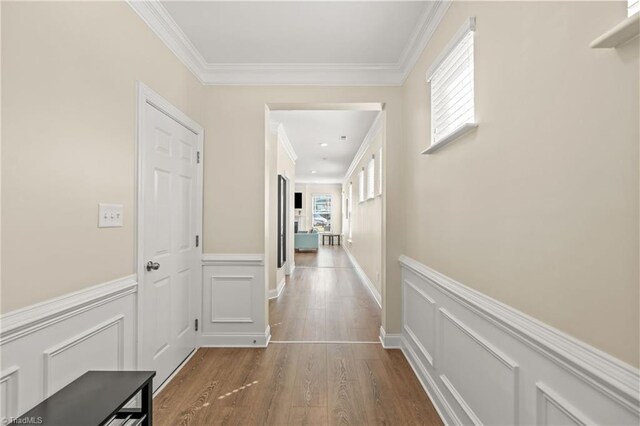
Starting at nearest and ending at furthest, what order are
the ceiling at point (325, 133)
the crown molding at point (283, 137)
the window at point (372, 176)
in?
the ceiling at point (325, 133) < the crown molding at point (283, 137) < the window at point (372, 176)

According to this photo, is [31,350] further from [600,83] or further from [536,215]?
[600,83]

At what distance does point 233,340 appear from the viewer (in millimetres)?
3021

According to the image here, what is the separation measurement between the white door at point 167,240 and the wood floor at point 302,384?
0.31 meters

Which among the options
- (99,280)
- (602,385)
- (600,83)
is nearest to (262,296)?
(99,280)

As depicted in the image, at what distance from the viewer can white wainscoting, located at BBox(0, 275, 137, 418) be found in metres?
1.18

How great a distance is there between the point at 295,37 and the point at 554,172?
7.07 ft

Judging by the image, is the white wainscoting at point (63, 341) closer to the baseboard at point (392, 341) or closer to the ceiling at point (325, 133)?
the baseboard at point (392, 341)

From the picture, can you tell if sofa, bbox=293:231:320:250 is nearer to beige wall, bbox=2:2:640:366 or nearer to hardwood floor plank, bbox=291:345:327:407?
hardwood floor plank, bbox=291:345:327:407

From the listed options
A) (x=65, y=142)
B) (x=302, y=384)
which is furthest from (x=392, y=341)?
(x=65, y=142)

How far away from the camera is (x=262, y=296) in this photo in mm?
3051

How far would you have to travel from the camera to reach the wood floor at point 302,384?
2.01 meters

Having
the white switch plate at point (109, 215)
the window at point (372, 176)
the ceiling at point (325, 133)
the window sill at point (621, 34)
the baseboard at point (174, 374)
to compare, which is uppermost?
the ceiling at point (325, 133)

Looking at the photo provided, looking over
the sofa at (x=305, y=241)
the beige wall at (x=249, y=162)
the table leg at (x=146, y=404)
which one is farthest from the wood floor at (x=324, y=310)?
the sofa at (x=305, y=241)

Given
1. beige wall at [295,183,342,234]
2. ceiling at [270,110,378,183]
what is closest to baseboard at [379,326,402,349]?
ceiling at [270,110,378,183]
